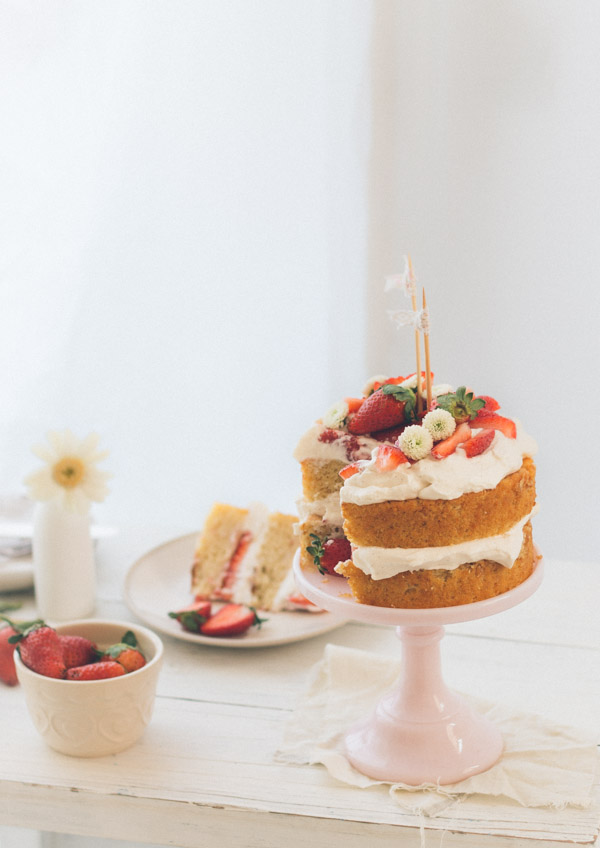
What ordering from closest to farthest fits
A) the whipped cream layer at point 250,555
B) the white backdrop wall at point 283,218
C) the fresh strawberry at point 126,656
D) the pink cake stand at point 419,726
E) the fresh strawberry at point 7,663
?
1. the pink cake stand at point 419,726
2. the fresh strawberry at point 126,656
3. the fresh strawberry at point 7,663
4. the whipped cream layer at point 250,555
5. the white backdrop wall at point 283,218

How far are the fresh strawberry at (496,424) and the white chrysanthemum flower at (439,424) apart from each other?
70 millimetres

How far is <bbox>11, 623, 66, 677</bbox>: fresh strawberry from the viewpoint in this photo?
1.24m

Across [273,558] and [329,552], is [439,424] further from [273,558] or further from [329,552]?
[273,558]

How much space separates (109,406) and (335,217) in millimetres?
801

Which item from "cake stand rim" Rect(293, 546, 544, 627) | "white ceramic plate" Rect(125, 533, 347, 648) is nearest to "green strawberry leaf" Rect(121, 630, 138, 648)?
"white ceramic plate" Rect(125, 533, 347, 648)

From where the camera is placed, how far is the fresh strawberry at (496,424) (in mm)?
1135

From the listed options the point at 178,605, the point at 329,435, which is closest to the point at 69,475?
the point at 178,605

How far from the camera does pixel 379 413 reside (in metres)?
1.14

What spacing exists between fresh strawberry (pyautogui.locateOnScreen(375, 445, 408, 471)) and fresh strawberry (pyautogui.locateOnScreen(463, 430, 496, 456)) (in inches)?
2.7

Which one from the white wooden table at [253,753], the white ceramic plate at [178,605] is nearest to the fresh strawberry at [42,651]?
the white wooden table at [253,753]

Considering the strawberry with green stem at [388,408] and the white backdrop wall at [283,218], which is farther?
the white backdrop wall at [283,218]

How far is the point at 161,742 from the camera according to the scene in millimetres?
1277

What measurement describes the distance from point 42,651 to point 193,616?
32 centimetres

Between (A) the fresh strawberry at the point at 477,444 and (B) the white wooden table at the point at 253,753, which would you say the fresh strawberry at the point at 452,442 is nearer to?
(A) the fresh strawberry at the point at 477,444
